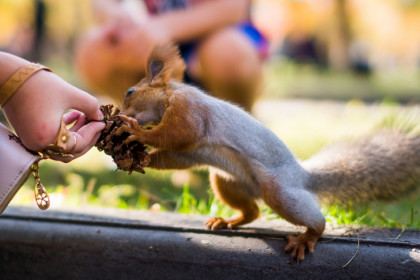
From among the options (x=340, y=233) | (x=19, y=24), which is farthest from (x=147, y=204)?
(x=19, y=24)

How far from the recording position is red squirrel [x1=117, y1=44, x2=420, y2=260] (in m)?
1.71

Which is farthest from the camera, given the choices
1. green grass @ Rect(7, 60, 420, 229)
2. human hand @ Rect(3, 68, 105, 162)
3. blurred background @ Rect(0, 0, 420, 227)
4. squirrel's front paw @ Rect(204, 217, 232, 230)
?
blurred background @ Rect(0, 0, 420, 227)

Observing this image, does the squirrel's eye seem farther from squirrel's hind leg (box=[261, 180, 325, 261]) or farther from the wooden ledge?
squirrel's hind leg (box=[261, 180, 325, 261])

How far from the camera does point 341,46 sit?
15641mm

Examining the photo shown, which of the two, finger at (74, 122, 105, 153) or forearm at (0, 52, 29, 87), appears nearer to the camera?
forearm at (0, 52, 29, 87)

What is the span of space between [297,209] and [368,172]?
424 millimetres

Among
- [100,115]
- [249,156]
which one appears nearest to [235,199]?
[249,156]

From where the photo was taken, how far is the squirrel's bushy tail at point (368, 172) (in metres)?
1.95

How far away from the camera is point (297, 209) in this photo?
1707 mm

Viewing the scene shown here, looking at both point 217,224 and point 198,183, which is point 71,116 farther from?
point 198,183

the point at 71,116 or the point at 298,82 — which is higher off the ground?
the point at 298,82

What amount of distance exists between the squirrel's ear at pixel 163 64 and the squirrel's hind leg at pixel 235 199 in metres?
0.40

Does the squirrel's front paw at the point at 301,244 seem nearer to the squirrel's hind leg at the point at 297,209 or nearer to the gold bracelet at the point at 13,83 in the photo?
the squirrel's hind leg at the point at 297,209

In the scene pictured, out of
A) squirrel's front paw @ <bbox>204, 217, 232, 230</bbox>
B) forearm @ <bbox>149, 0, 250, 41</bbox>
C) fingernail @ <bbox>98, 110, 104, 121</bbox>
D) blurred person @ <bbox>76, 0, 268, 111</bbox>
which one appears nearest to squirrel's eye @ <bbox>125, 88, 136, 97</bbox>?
fingernail @ <bbox>98, 110, 104, 121</bbox>
